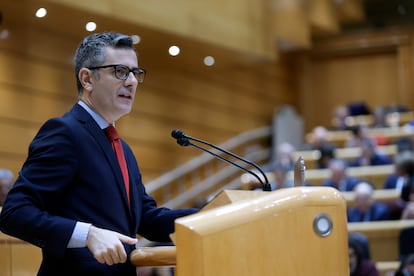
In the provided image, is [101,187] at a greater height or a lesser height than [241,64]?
lesser

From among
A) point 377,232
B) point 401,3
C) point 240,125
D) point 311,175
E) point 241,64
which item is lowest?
point 377,232

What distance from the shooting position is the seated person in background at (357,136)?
782 centimetres

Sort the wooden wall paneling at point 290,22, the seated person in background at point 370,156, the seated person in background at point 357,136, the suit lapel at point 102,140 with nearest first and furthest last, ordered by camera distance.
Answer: the suit lapel at point 102,140 < the seated person in background at point 370,156 < the seated person in background at point 357,136 < the wooden wall paneling at point 290,22

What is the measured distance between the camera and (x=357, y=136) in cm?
798

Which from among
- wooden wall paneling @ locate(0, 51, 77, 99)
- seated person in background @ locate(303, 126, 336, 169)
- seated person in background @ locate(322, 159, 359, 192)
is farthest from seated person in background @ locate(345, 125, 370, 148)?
wooden wall paneling @ locate(0, 51, 77, 99)

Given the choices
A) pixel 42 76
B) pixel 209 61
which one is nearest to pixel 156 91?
pixel 209 61

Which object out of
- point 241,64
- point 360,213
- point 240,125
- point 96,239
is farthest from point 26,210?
point 240,125

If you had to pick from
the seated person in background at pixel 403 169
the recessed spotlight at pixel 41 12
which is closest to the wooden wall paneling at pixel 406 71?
the seated person in background at pixel 403 169

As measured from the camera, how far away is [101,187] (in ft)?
5.98

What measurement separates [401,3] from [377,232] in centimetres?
507

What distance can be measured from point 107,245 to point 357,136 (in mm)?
6552

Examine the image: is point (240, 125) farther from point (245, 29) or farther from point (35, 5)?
point (35, 5)

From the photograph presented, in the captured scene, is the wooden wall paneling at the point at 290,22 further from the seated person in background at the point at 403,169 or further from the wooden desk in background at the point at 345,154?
the seated person in background at the point at 403,169

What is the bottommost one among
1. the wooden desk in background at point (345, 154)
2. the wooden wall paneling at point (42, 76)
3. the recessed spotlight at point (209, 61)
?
the wooden desk in background at point (345, 154)
